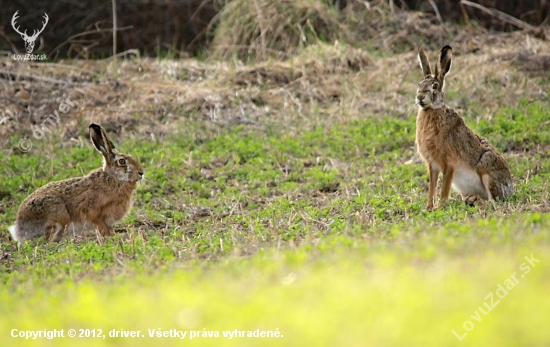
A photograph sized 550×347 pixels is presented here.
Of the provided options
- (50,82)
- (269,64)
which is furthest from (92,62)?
(269,64)

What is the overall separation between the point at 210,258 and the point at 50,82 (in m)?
8.48

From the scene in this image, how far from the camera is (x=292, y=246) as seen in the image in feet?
22.4

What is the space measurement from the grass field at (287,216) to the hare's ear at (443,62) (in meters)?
1.49

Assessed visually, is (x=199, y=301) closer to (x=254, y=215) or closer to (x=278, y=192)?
(x=254, y=215)

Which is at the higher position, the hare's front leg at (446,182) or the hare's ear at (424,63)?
the hare's ear at (424,63)

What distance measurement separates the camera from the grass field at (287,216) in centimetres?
444

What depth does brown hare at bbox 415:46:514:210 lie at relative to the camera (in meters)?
8.58

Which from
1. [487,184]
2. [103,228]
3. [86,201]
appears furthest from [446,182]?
[86,201]

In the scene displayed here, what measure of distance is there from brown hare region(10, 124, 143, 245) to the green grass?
286mm

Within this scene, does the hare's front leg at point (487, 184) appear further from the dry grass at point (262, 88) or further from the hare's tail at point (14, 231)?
the hare's tail at point (14, 231)

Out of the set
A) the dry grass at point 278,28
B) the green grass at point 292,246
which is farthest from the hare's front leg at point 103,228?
the dry grass at point 278,28

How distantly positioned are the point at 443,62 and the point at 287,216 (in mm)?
2607

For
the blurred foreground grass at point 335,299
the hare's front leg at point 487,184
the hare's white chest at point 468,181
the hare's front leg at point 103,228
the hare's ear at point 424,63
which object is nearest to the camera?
the blurred foreground grass at point 335,299

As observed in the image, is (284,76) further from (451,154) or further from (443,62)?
(451,154)
